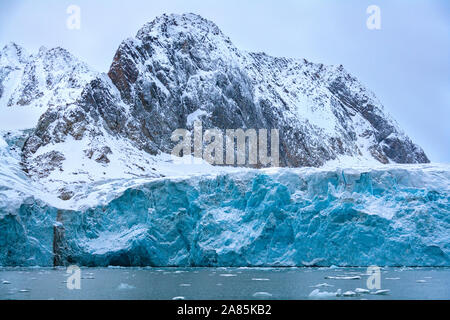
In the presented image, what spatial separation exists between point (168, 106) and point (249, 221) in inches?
1739

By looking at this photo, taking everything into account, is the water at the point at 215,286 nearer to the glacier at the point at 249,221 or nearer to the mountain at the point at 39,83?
the glacier at the point at 249,221

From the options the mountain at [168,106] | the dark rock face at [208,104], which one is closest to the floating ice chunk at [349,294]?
the mountain at [168,106]

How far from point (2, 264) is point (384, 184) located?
22.0 metres

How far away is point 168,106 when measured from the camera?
74.5 meters

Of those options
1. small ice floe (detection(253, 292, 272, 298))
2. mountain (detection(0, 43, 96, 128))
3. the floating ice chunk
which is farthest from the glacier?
mountain (detection(0, 43, 96, 128))

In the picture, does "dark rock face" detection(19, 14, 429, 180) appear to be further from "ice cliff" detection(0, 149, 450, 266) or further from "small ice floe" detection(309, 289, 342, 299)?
"small ice floe" detection(309, 289, 342, 299)

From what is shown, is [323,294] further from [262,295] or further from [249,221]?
[249,221]

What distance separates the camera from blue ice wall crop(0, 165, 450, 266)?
29.6 meters

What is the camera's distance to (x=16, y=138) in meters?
58.0

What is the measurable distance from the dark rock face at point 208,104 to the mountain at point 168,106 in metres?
0.14

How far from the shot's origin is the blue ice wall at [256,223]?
29.6 m

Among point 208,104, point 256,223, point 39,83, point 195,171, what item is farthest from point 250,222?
point 39,83
